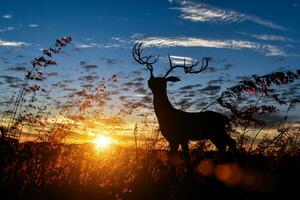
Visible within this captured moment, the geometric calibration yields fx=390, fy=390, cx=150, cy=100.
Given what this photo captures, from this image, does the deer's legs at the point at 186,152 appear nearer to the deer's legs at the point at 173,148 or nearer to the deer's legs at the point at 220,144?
the deer's legs at the point at 173,148

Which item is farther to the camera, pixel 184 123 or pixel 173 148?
pixel 184 123

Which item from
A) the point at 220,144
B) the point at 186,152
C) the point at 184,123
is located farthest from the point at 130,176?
the point at 220,144

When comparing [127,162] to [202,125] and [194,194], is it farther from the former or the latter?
[202,125]

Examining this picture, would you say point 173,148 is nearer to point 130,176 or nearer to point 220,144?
point 220,144

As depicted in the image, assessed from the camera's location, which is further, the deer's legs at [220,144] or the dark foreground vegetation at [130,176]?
the deer's legs at [220,144]

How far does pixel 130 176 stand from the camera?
21.1 feet

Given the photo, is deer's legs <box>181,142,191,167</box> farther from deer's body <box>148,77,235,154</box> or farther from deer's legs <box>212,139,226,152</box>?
deer's legs <box>212,139,226,152</box>

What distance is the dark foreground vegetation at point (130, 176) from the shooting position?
A: 530 cm

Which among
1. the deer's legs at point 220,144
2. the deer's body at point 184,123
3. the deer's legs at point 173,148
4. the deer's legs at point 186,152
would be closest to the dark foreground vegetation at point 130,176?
the deer's legs at point 186,152

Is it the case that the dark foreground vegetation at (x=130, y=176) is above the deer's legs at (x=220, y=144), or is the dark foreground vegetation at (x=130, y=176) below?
above

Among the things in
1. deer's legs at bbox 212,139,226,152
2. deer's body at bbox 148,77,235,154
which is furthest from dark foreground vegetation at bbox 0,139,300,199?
deer's legs at bbox 212,139,226,152

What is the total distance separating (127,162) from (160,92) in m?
3.39

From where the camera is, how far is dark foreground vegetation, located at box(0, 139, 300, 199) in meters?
5.30

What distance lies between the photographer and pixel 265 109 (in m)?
7.74
